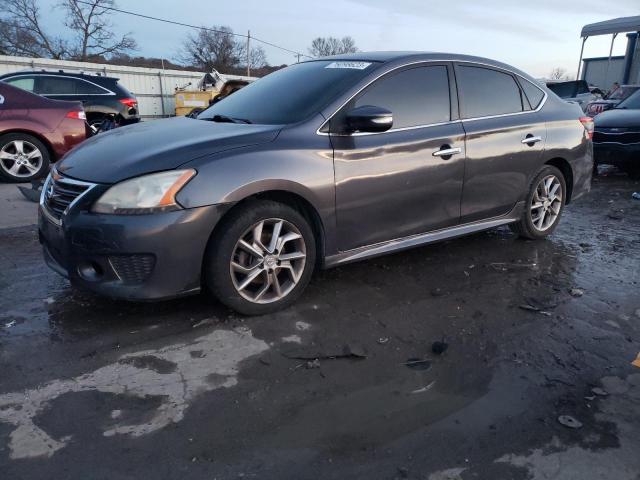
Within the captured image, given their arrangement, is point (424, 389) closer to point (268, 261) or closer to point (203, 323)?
point (268, 261)

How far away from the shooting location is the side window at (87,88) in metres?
10.9

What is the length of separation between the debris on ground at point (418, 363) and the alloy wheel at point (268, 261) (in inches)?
37.3

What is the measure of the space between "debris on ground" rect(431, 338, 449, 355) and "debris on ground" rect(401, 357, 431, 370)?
0.11 metres

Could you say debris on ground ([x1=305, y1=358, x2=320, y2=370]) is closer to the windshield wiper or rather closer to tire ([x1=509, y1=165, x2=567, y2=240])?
the windshield wiper

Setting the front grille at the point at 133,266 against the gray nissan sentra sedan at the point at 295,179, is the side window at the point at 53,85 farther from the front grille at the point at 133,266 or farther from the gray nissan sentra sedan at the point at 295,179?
the front grille at the point at 133,266

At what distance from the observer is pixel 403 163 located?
3.65 metres

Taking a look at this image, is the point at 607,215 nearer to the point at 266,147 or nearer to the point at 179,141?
the point at 266,147

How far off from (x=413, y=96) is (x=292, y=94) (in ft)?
2.97

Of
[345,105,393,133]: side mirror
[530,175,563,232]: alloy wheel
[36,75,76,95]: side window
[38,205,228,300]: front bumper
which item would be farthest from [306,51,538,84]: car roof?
[36,75,76,95]: side window

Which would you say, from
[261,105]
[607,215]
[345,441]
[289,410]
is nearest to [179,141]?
[261,105]

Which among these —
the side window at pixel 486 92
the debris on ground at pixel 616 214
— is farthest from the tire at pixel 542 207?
the debris on ground at pixel 616 214

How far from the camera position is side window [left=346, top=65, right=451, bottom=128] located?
3641 millimetres

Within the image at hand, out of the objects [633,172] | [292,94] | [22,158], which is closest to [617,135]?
[633,172]

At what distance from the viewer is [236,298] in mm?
3160
